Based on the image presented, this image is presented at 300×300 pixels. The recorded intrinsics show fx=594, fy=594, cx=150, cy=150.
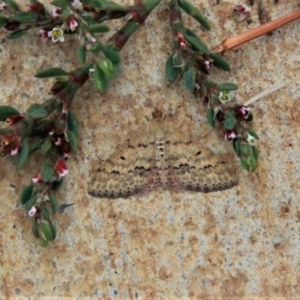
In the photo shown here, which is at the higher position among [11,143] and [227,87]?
[11,143]

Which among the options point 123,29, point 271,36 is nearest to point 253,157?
point 271,36

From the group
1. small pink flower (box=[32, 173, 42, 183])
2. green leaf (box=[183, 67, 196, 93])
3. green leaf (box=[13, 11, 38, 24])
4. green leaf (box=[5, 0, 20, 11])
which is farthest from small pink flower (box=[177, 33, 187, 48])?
small pink flower (box=[32, 173, 42, 183])

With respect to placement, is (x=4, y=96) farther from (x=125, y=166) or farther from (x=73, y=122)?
(x=125, y=166)

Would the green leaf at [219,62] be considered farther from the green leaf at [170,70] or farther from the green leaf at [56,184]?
the green leaf at [56,184]

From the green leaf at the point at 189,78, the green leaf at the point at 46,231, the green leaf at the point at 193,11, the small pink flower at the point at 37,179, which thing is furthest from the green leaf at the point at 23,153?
the green leaf at the point at 193,11

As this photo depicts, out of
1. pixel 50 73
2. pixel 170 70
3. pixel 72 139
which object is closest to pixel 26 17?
pixel 50 73

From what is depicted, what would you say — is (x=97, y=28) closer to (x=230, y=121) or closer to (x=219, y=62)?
(x=219, y=62)
